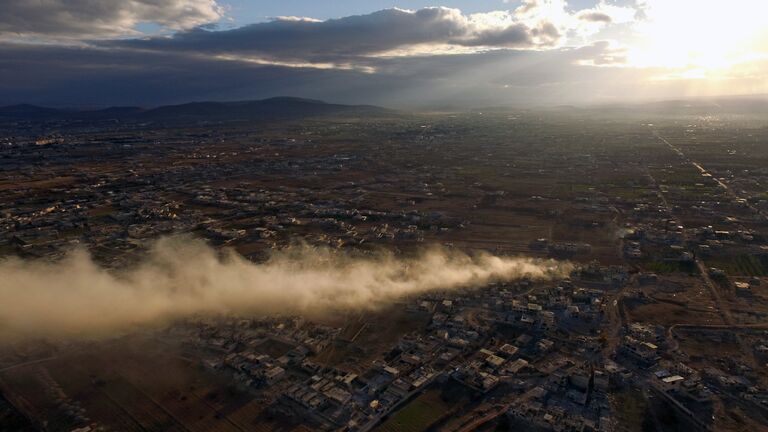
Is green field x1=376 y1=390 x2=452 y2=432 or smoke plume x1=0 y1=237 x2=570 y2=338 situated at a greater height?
smoke plume x1=0 y1=237 x2=570 y2=338

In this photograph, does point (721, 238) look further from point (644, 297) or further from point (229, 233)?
point (229, 233)

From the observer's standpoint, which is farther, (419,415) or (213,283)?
(213,283)

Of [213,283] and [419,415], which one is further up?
[213,283]

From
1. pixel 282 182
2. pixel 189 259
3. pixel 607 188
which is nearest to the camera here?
pixel 189 259

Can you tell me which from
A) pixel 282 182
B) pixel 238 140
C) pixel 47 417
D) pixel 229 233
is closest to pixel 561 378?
pixel 47 417

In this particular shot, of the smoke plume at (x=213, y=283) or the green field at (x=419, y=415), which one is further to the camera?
the smoke plume at (x=213, y=283)

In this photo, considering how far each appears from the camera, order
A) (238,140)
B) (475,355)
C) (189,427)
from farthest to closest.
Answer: (238,140) → (475,355) → (189,427)

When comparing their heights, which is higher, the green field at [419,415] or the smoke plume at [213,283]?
the smoke plume at [213,283]

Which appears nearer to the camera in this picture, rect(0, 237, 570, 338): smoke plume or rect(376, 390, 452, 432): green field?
rect(376, 390, 452, 432): green field
